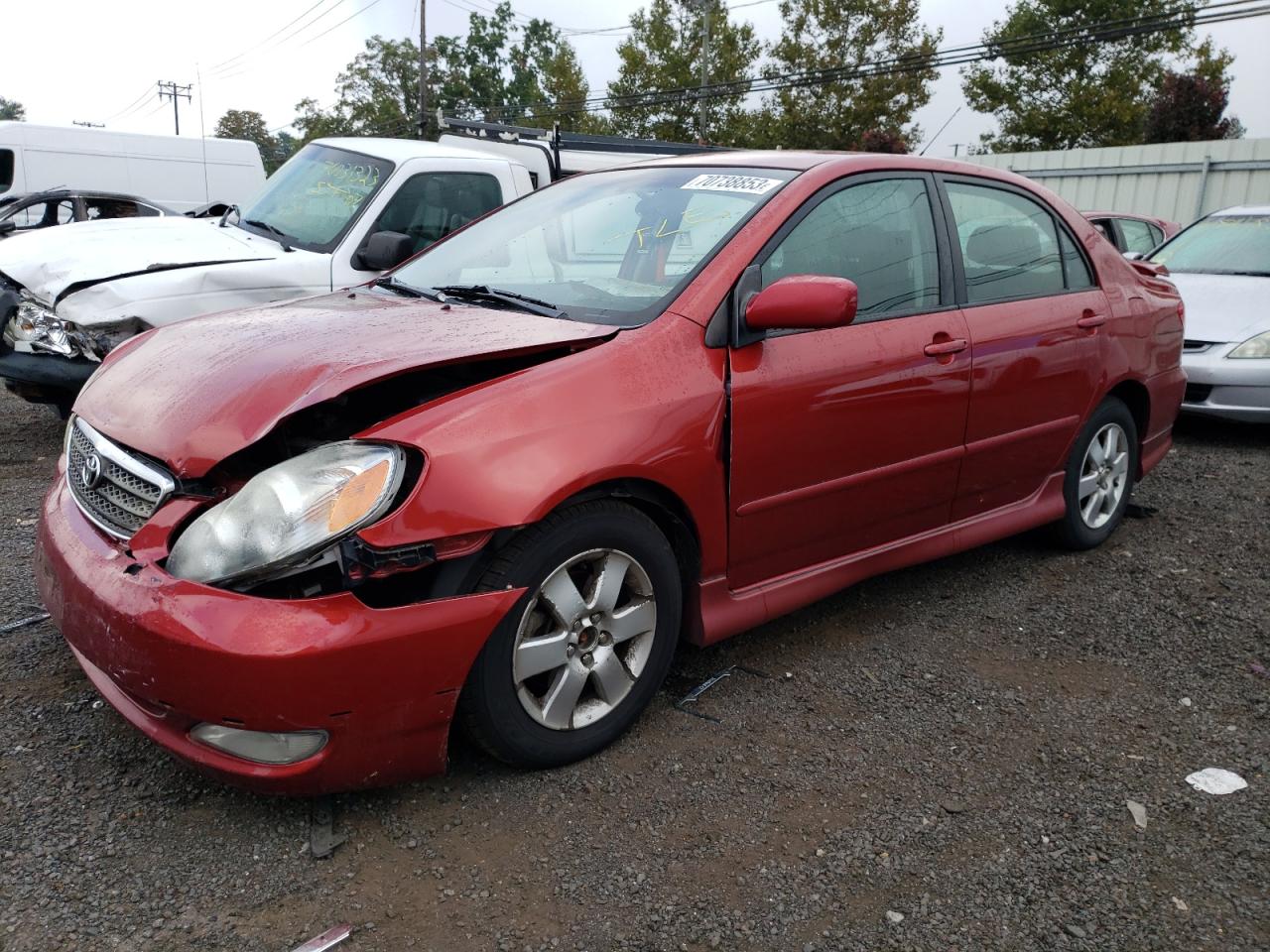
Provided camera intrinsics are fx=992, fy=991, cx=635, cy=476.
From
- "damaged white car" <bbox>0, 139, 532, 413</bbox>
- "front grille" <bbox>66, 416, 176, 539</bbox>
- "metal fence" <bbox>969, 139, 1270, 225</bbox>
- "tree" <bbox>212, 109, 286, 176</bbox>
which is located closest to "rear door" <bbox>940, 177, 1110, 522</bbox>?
"damaged white car" <bbox>0, 139, 532, 413</bbox>

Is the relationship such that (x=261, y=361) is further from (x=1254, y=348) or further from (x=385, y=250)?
(x=1254, y=348)

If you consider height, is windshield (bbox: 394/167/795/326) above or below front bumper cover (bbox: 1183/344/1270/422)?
above

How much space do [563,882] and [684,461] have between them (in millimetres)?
1097

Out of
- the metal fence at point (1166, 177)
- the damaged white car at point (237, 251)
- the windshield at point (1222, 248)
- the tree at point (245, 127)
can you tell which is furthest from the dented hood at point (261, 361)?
the tree at point (245, 127)

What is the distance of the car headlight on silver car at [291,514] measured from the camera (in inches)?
84.7

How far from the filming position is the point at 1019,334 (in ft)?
12.1

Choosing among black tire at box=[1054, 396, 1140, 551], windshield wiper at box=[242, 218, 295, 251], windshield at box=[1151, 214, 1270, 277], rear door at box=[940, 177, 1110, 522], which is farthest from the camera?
windshield at box=[1151, 214, 1270, 277]

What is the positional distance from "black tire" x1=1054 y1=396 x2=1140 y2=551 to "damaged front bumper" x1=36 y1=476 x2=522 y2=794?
113 inches

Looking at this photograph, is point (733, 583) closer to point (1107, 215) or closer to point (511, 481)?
point (511, 481)

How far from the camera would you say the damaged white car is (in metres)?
4.97

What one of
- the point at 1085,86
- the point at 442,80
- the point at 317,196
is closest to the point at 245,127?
the point at 442,80

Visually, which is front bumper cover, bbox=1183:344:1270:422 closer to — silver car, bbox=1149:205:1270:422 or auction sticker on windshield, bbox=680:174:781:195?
silver car, bbox=1149:205:1270:422

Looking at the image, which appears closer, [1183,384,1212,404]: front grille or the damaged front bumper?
the damaged front bumper

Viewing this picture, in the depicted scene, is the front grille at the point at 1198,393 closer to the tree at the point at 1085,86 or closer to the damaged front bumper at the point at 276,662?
the damaged front bumper at the point at 276,662
